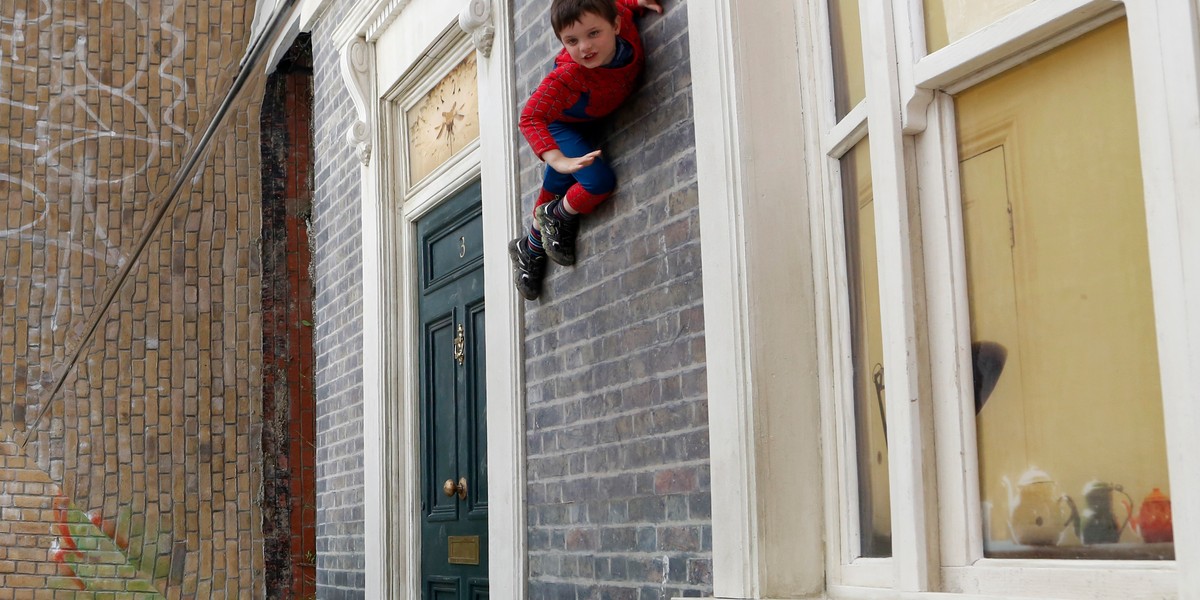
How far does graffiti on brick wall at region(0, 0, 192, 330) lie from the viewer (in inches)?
315

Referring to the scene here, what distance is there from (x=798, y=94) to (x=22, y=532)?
5838 millimetres

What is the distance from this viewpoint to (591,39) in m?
3.36

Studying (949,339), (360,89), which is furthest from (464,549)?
(949,339)

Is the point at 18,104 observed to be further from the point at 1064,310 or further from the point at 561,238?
the point at 1064,310

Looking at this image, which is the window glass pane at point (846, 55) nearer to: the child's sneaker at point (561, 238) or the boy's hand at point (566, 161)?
the boy's hand at point (566, 161)

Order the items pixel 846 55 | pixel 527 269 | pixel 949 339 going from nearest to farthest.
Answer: pixel 949 339 → pixel 846 55 → pixel 527 269

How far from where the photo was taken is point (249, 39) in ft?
27.8

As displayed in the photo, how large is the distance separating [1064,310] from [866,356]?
0.72m

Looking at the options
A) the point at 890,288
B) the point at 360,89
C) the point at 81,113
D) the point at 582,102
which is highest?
the point at 81,113

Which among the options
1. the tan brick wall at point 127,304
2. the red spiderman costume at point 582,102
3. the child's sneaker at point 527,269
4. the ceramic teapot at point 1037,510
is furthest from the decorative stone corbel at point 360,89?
the ceramic teapot at point 1037,510

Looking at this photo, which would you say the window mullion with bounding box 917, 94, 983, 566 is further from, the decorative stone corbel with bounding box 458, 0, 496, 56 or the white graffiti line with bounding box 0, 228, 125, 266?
the white graffiti line with bounding box 0, 228, 125, 266

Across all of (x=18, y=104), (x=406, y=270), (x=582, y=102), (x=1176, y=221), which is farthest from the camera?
(x=18, y=104)

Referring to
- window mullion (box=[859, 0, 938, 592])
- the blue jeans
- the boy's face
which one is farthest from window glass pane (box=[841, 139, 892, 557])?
the blue jeans

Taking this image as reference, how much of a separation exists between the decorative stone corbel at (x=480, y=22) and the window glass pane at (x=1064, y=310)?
8.48 ft
